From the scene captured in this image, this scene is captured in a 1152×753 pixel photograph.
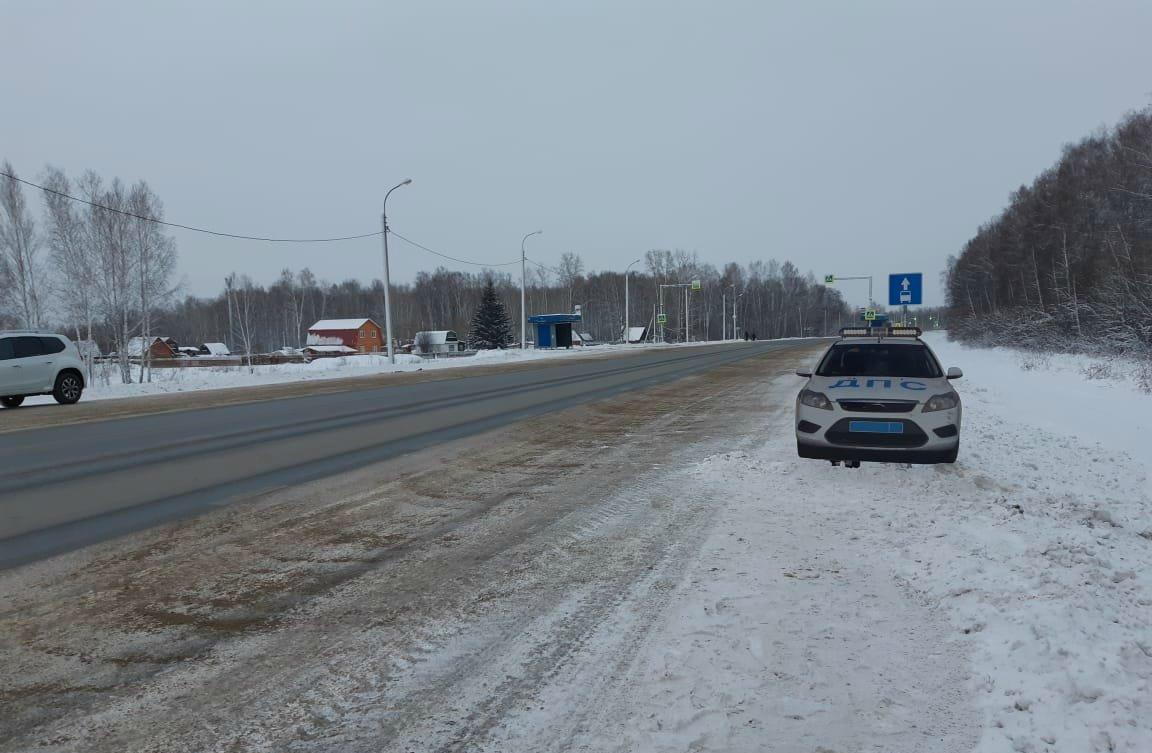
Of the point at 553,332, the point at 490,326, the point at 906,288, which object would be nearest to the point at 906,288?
the point at 906,288

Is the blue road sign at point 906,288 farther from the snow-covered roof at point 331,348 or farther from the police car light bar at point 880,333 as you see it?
the snow-covered roof at point 331,348

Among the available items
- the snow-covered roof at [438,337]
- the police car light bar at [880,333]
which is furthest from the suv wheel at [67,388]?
the snow-covered roof at [438,337]

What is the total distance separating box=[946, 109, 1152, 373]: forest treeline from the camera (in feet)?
83.0

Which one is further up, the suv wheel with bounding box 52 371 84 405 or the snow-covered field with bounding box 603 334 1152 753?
the suv wheel with bounding box 52 371 84 405

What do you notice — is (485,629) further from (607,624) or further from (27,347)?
(27,347)

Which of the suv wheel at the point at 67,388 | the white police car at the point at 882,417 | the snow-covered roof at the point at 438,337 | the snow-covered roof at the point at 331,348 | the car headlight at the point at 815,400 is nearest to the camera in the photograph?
the white police car at the point at 882,417

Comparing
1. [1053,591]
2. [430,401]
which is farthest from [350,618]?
[430,401]

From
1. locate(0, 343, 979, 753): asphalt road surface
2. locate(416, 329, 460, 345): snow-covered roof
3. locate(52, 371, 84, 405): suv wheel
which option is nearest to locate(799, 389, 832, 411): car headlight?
locate(0, 343, 979, 753): asphalt road surface

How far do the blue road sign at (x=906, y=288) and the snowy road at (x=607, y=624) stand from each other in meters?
19.6

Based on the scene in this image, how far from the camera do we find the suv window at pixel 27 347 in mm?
16016

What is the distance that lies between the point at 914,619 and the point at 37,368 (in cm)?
2064

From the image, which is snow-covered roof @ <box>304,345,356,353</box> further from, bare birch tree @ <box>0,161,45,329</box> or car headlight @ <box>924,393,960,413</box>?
car headlight @ <box>924,393,960,413</box>

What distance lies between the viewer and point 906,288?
24.6m

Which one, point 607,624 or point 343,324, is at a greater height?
point 343,324
